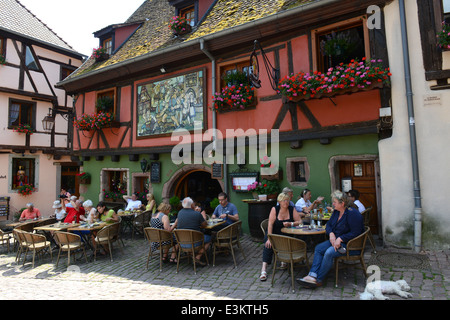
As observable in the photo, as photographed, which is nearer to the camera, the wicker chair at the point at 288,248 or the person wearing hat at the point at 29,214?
the wicker chair at the point at 288,248

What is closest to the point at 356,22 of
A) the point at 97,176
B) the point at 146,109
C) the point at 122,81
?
the point at 146,109

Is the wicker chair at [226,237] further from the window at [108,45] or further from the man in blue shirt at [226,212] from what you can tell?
the window at [108,45]

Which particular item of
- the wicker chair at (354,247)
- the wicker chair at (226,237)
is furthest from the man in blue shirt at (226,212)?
the wicker chair at (354,247)

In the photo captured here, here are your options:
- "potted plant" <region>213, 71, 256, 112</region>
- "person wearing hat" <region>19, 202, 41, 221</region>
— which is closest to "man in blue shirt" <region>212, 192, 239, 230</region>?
"potted plant" <region>213, 71, 256, 112</region>

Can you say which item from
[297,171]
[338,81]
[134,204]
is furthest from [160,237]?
[338,81]

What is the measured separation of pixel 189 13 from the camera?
9.56 metres

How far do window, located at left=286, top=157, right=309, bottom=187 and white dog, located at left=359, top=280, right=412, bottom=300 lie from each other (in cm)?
325

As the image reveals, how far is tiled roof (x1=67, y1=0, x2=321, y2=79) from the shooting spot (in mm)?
7445

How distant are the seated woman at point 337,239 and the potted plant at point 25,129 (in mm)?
13498

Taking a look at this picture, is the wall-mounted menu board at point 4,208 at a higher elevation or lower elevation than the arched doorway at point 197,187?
lower

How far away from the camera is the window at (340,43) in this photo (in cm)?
616

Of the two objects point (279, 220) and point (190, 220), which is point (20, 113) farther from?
point (279, 220)

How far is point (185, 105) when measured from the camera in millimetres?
8617

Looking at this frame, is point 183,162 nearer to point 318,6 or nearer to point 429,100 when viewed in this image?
point 318,6
